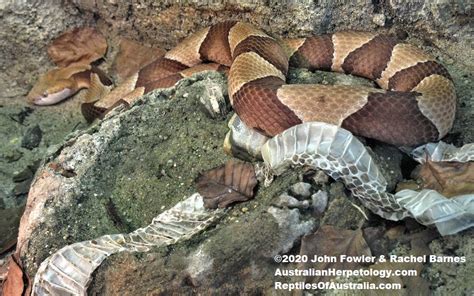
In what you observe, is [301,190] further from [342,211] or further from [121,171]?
[121,171]

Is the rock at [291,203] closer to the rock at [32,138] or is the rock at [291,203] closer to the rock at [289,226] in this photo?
the rock at [289,226]

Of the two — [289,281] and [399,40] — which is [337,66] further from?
[289,281]

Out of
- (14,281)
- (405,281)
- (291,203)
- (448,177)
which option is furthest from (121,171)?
(448,177)

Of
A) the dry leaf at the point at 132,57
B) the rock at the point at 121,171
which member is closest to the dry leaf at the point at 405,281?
the rock at the point at 121,171

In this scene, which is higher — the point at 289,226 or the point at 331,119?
the point at 331,119

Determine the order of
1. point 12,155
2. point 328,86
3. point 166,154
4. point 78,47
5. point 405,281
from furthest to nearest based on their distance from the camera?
1. point 78,47
2. point 12,155
3. point 166,154
4. point 328,86
5. point 405,281

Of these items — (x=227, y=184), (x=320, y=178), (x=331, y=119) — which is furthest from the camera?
(x=331, y=119)

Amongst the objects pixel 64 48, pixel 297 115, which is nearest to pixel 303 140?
pixel 297 115
